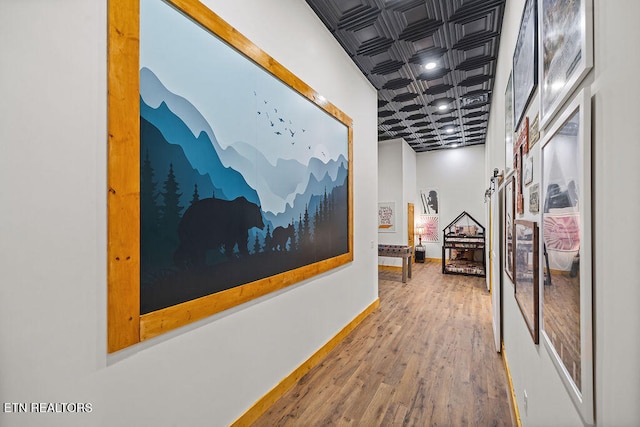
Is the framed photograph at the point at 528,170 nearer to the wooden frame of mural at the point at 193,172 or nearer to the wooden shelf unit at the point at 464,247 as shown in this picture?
the wooden frame of mural at the point at 193,172

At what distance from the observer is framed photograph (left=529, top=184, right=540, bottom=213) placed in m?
1.30

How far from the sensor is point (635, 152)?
20.4 inches

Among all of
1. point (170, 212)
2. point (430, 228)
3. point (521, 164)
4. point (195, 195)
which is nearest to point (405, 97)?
point (521, 164)

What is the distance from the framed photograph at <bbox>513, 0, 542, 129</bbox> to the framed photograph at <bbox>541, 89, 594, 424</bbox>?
573 millimetres

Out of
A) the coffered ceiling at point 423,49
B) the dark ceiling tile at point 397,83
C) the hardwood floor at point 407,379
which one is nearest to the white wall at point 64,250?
the hardwood floor at point 407,379

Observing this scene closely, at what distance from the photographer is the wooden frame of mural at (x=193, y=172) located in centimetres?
129

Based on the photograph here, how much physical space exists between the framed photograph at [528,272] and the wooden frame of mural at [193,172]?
1.64 metres

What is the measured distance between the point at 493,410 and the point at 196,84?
311cm

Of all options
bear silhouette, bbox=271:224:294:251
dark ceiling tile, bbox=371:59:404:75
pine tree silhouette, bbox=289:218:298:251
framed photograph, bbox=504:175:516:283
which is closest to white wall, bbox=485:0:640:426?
framed photograph, bbox=504:175:516:283

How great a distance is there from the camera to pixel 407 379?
8.48ft

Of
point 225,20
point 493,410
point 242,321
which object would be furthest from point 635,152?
point 493,410

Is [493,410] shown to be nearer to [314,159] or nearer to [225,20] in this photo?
[314,159]

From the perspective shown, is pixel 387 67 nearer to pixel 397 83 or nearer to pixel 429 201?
pixel 397 83

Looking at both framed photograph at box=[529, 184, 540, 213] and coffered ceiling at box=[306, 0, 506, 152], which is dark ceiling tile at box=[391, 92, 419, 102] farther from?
framed photograph at box=[529, 184, 540, 213]
